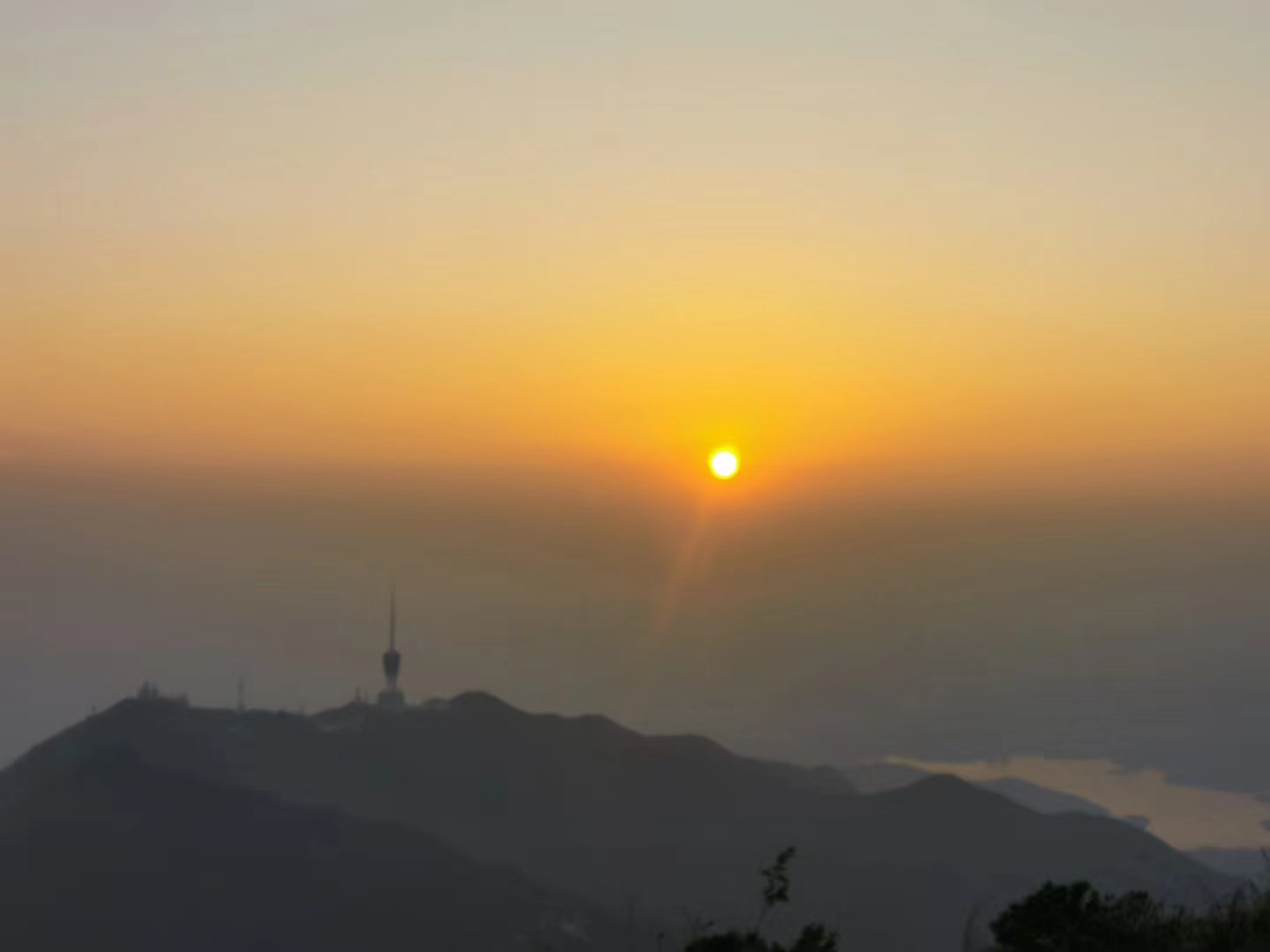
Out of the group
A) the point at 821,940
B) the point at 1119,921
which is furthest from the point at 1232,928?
the point at 821,940

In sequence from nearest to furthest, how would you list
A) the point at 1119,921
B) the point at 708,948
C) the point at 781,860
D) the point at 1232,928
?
the point at 1232,928
the point at 1119,921
the point at 708,948
the point at 781,860

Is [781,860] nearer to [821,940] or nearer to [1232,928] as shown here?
[821,940]

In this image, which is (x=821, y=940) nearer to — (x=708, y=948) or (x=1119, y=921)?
(x=708, y=948)

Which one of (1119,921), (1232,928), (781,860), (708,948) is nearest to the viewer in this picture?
(1232,928)

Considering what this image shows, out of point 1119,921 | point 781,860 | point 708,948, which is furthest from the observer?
point 781,860

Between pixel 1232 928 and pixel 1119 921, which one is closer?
pixel 1232 928

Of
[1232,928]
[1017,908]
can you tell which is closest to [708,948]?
[1017,908]

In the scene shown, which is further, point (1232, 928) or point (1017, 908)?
point (1017, 908)

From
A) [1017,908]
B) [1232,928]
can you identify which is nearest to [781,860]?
[1017,908]

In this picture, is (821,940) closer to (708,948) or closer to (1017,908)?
(708,948)
